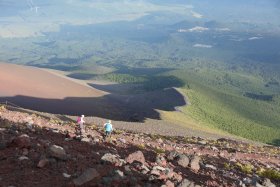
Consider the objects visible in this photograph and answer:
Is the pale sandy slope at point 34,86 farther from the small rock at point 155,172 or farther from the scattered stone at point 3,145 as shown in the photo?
the small rock at point 155,172

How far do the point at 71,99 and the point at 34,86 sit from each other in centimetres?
1634

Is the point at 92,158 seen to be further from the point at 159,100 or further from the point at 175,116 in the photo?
the point at 159,100

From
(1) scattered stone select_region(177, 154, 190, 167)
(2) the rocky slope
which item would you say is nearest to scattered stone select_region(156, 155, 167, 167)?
(2) the rocky slope

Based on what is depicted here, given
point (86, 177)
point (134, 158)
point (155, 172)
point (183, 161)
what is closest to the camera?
point (86, 177)

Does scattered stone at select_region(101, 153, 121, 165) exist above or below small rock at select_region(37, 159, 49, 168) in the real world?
below

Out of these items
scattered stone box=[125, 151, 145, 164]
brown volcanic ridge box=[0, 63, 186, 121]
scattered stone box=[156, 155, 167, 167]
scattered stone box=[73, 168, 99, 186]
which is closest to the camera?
scattered stone box=[73, 168, 99, 186]

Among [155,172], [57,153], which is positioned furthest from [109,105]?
[57,153]

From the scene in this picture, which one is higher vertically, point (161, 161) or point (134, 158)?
point (134, 158)

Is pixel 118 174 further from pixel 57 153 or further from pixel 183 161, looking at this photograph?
pixel 183 161

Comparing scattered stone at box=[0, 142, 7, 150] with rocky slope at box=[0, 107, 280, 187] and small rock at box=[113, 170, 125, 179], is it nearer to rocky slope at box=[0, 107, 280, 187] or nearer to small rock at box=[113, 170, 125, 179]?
rocky slope at box=[0, 107, 280, 187]

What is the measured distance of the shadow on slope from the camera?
341 feet

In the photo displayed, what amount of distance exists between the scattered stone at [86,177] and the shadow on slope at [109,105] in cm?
7265

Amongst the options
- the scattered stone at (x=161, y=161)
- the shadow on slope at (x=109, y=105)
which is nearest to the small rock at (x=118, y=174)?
the scattered stone at (x=161, y=161)

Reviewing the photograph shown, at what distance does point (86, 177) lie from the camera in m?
19.0
